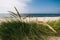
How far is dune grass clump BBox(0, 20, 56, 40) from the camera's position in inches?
103

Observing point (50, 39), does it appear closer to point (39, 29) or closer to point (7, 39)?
point (39, 29)

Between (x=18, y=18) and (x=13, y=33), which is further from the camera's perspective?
(x=18, y=18)

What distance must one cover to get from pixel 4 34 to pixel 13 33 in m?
0.12

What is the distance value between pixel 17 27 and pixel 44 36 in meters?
0.35

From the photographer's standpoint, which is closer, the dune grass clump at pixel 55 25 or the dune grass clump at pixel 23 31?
the dune grass clump at pixel 23 31

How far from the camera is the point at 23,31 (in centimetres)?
263

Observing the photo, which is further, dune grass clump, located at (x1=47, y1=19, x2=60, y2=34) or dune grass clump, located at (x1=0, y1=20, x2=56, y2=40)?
dune grass clump, located at (x1=47, y1=19, x2=60, y2=34)

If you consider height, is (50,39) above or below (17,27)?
below

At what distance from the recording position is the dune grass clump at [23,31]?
262 cm

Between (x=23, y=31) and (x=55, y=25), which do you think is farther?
(x=55, y=25)

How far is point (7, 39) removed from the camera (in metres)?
2.65

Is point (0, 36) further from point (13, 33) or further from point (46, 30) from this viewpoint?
point (46, 30)

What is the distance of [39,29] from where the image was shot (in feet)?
8.86

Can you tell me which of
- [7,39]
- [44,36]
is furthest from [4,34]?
[44,36]
